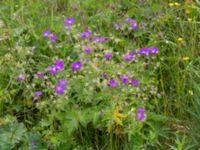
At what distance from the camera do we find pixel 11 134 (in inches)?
84.8

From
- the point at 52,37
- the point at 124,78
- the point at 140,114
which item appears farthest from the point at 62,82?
the point at 52,37

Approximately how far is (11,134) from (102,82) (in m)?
0.49

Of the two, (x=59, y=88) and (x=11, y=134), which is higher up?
(x=59, y=88)

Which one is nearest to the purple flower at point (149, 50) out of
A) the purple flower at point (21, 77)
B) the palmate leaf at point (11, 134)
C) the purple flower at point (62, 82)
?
the purple flower at point (62, 82)

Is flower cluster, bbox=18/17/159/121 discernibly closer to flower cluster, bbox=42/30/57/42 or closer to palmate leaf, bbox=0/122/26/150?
→ flower cluster, bbox=42/30/57/42

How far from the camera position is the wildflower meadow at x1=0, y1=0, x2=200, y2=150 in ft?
7.02

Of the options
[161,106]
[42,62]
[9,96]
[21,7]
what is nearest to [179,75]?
[161,106]

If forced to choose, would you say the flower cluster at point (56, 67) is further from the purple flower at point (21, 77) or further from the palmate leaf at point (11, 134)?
the palmate leaf at point (11, 134)

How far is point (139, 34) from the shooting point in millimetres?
2867

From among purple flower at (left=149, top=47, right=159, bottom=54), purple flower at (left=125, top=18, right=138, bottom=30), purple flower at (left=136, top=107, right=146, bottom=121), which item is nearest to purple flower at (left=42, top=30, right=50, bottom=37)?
purple flower at (left=125, top=18, right=138, bottom=30)

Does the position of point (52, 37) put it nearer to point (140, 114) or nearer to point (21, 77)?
point (21, 77)

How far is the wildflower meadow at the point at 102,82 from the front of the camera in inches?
84.2

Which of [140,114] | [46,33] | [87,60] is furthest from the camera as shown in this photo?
[46,33]

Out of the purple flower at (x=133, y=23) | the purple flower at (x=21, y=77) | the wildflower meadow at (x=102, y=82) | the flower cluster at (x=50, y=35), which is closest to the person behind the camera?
the wildflower meadow at (x=102, y=82)
